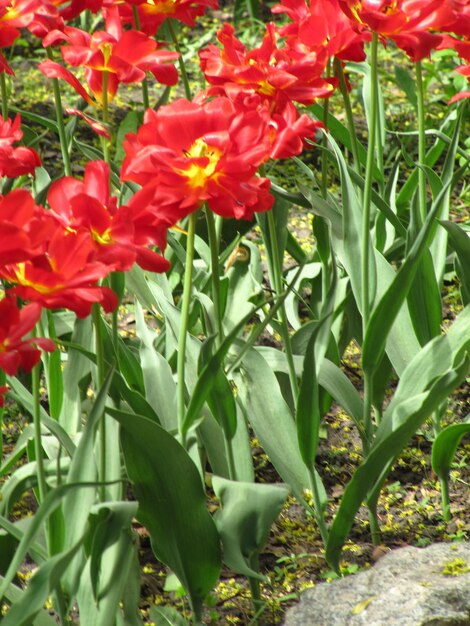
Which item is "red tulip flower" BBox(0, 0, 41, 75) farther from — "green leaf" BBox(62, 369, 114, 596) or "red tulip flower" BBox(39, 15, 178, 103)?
"green leaf" BBox(62, 369, 114, 596)

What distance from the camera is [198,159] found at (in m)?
1.22

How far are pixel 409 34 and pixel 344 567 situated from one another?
91 centimetres

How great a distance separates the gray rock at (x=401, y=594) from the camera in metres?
1.36

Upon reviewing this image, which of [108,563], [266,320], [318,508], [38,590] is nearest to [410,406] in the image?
[318,508]

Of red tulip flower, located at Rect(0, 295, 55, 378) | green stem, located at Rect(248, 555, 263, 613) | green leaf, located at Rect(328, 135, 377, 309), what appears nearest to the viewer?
red tulip flower, located at Rect(0, 295, 55, 378)

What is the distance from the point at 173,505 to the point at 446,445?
553 mm

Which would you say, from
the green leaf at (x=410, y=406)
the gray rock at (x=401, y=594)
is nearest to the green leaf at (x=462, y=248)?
the green leaf at (x=410, y=406)

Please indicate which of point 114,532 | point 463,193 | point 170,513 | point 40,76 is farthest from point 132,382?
point 40,76

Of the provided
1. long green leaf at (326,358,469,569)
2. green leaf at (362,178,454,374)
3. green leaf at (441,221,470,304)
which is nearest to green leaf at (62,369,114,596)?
long green leaf at (326,358,469,569)

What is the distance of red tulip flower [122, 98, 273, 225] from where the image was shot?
124cm

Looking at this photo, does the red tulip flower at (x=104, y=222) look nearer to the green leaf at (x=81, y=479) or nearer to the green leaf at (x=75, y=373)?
the green leaf at (x=81, y=479)

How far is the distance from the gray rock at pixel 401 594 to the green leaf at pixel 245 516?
109mm

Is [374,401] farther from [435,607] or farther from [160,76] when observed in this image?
[160,76]

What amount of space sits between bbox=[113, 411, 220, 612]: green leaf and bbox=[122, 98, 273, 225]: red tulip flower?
320 mm
